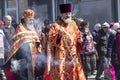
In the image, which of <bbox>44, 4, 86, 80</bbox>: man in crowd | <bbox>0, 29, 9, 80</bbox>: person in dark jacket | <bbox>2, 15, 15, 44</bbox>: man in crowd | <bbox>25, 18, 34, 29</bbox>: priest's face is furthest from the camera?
<bbox>2, 15, 15, 44</bbox>: man in crowd

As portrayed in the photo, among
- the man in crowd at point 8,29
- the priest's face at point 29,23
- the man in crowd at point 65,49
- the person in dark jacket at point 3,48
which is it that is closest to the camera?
the man in crowd at point 65,49

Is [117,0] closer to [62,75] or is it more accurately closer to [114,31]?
[114,31]

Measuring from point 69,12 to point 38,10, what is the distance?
9.97m

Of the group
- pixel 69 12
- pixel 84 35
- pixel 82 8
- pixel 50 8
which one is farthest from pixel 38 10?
pixel 69 12

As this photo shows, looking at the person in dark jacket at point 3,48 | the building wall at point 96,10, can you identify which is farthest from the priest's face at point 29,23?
the building wall at point 96,10

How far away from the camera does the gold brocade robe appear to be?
772 centimetres

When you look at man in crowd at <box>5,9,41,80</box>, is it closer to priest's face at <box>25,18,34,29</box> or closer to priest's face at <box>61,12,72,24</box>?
priest's face at <box>25,18,34,29</box>

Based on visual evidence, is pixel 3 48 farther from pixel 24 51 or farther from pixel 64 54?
pixel 64 54

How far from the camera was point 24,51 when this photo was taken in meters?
8.90

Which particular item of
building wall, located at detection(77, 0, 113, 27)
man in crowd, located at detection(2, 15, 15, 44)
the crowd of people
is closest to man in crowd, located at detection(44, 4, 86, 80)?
the crowd of people

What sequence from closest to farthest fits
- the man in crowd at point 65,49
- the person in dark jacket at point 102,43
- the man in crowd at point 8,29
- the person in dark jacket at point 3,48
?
the man in crowd at point 65,49
the person in dark jacket at point 3,48
the man in crowd at point 8,29
the person in dark jacket at point 102,43

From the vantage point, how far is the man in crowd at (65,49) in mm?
7711

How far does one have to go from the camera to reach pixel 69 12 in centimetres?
777

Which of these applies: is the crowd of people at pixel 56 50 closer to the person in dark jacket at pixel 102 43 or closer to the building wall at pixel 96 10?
the person in dark jacket at pixel 102 43
